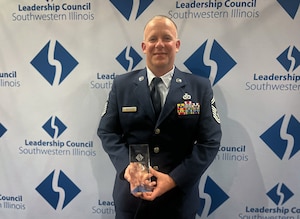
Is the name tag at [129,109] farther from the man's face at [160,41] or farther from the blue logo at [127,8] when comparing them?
the blue logo at [127,8]

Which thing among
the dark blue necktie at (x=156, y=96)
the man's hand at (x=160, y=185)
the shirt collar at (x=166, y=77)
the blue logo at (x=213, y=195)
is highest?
the shirt collar at (x=166, y=77)

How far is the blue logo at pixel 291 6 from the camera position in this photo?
1504mm

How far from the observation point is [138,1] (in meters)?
1.57

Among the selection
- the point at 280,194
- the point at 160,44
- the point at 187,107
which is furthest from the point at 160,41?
the point at 280,194

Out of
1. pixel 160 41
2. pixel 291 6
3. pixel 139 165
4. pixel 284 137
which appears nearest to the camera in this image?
pixel 139 165

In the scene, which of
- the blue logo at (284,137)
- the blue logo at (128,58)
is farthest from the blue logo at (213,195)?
the blue logo at (128,58)

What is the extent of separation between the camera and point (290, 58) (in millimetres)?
1550

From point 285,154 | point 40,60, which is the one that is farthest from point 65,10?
point 285,154

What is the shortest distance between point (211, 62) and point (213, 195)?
2.54 ft

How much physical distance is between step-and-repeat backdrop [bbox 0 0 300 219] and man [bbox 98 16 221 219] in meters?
0.36

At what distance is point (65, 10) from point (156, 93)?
0.79 meters

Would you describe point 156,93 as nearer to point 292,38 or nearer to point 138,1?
point 138,1

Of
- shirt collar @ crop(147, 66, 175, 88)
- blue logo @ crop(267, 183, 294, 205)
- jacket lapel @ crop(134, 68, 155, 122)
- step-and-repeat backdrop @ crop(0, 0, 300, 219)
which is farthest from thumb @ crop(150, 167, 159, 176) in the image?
blue logo @ crop(267, 183, 294, 205)

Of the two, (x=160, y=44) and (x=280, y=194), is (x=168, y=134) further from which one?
(x=280, y=194)
